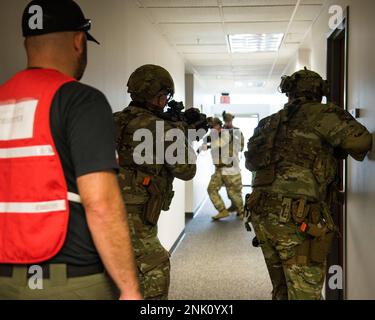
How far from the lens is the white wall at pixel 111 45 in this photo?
5.71 ft

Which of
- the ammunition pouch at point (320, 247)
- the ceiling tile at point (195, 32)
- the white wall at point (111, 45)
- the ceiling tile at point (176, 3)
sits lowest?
the ammunition pouch at point (320, 247)

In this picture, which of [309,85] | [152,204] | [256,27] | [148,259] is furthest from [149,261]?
[256,27]

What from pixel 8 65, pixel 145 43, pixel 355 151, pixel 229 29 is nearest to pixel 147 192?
pixel 8 65

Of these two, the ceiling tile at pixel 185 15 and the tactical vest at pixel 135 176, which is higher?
the ceiling tile at pixel 185 15

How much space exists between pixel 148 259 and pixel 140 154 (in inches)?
20.3

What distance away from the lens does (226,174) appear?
6926mm

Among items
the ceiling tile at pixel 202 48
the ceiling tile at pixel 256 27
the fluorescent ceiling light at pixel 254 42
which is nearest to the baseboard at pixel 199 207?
A: the ceiling tile at pixel 202 48

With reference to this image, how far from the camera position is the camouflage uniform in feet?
22.5

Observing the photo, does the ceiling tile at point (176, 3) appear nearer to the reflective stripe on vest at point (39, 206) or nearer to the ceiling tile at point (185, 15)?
the ceiling tile at point (185, 15)

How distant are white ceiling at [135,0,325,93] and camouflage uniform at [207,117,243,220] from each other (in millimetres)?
1186

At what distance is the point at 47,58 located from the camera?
1.20 metres

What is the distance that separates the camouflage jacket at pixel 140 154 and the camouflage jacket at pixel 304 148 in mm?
436

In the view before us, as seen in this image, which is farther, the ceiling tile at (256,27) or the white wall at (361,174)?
the ceiling tile at (256,27)

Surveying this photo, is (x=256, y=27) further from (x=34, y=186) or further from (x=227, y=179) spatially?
(x=34, y=186)
